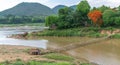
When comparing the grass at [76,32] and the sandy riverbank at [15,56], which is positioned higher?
the sandy riverbank at [15,56]

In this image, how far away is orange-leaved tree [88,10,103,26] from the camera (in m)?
61.3

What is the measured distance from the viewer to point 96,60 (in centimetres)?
2786

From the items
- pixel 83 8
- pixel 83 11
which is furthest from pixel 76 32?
pixel 83 8

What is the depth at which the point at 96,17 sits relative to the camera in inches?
2415

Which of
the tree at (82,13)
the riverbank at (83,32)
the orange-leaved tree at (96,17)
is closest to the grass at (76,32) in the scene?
the riverbank at (83,32)

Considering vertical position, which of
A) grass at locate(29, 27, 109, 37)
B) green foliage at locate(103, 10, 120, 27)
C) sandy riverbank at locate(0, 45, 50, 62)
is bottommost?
grass at locate(29, 27, 109, 37)

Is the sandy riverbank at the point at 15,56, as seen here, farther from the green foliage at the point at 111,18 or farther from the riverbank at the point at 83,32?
the green foliage at the point at 111,18

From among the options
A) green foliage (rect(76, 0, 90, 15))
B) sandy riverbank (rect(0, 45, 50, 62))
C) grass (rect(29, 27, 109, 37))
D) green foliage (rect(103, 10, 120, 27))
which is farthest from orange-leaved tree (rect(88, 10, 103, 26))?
sandy riverbank (rect(0, 45, 50, 62))

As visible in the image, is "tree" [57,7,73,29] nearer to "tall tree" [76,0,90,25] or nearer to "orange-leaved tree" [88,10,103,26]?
"tall tree" [76,0,90,25]

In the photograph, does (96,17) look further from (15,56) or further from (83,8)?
(15,56)

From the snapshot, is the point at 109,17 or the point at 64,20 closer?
the point at 109,17

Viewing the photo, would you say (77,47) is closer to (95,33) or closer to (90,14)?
(95,33)

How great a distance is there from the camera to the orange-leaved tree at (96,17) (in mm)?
61344

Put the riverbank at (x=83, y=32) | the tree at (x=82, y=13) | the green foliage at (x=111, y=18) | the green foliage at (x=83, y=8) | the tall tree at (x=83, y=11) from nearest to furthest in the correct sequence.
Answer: the riverbank at (x=83, y=32) < the green foliage at (x=111, y=18) < the tree at (x=82, y=13) < the tall tree at (x=83, y=11) < the green foliage at (x=83, y=8)
